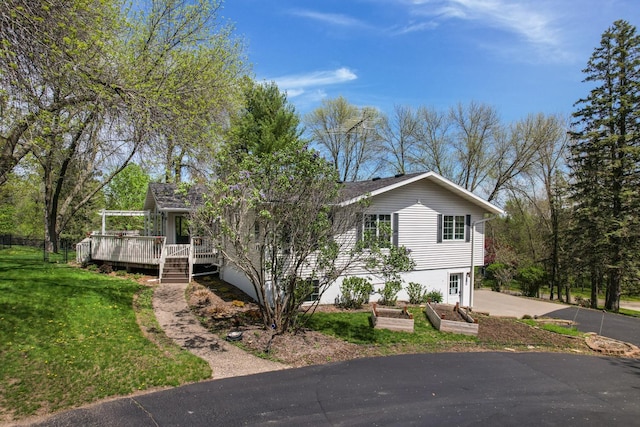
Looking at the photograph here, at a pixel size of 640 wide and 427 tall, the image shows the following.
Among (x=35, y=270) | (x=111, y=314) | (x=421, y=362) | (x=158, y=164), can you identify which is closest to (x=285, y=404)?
(x=421, y=362)

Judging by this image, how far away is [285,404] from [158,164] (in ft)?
30.3

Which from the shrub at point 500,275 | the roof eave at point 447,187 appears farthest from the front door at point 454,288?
the shrub at point 500,275

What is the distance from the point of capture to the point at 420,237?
15.3 meters

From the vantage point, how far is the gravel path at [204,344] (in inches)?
298

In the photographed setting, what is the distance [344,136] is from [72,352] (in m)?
29.8

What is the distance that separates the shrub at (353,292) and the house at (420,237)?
0.83ft

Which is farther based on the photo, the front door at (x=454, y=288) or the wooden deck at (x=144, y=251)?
the front door at (x=454, y=288)

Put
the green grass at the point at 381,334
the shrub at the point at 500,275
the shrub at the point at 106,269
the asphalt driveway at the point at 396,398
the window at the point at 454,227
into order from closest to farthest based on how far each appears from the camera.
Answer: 1. the asphalt driveway at the point at 396,398
2. the green grass at the point at 381,334
3. the window at the point at 454,227
4. the shrub at the point at 106,269
5. the shrub at the point at 500,275

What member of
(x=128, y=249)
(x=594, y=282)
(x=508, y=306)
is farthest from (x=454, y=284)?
(x=128, y=249)

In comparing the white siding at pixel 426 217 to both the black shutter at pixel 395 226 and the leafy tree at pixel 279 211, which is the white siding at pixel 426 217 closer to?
the black shutter at pixel 395 226

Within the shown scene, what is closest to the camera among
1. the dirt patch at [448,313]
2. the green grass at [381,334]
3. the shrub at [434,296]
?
the green grass at [381,334]

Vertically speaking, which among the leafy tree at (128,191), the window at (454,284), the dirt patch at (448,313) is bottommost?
the dirt patch at (448,313)

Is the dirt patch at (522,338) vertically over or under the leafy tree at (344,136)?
under

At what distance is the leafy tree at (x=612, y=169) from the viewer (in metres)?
19.2
